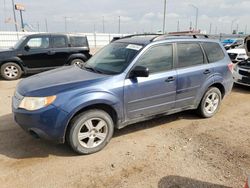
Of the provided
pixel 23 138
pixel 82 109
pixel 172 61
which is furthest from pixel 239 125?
pixel 23 138

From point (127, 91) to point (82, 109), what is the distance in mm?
760

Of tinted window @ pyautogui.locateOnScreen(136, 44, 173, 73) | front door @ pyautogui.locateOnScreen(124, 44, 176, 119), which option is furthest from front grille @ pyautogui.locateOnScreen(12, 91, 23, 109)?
tinted window @ pyautogui.locateOnScreen(136, 44, 173, 73)

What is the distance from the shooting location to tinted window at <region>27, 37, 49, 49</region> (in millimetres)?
8797

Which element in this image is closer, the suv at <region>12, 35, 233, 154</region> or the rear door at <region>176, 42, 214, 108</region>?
the suv at <region>12, 35, 233, 154</region>

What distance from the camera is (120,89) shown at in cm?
359

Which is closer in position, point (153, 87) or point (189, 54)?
point (153, 87)

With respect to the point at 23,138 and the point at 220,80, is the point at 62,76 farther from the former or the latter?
the point at 220,80

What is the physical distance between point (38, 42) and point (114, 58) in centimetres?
589

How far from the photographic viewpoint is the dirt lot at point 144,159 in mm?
2949

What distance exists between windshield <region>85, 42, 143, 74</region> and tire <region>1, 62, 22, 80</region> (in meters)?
5.37

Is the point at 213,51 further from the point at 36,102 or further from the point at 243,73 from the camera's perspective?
the point at 36,102

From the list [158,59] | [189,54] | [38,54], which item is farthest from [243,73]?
[38,54]

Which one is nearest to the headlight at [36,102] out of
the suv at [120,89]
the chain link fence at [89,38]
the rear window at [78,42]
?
the suv at [120,89]

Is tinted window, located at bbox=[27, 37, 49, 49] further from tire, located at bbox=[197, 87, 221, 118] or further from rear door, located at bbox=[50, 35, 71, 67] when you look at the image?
tire, located at bbox=[197, 87, 221, 118]
